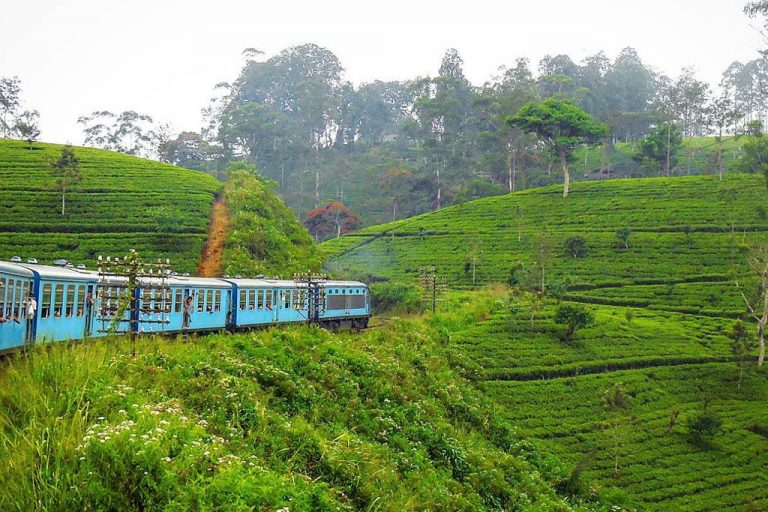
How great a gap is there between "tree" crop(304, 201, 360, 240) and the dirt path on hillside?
65.4 ft

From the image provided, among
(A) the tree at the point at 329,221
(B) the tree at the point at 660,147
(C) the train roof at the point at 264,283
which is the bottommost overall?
(C) the train roof at the point at 264,283

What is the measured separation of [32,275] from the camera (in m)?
14.6

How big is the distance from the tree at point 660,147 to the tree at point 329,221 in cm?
3248

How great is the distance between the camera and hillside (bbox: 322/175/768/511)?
26766mm

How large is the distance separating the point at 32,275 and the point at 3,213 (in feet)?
117

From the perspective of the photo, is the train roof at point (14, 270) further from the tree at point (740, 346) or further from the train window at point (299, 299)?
the tree at point (740, 346)

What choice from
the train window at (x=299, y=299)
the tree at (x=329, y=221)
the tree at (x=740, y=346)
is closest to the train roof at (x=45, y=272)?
the train window at (x=299, y=299)

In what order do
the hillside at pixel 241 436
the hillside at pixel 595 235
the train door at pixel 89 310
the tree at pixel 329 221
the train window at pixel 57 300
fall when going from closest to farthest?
the hillside at pixel 241 436, the train window at pixel 57 300, the train door at pixel 89 310, the hillside at pixel 595 235, the tree at pixel 329 221

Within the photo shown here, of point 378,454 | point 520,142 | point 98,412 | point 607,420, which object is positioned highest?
point 520,142

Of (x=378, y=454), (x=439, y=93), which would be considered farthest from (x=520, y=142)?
(x=378, y=454)

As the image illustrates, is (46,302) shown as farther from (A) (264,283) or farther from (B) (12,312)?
(A) (264,283)

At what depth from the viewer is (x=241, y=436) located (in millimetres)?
10672

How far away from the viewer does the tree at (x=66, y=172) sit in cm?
5000

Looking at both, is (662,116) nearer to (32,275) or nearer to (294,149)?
(294,149)
